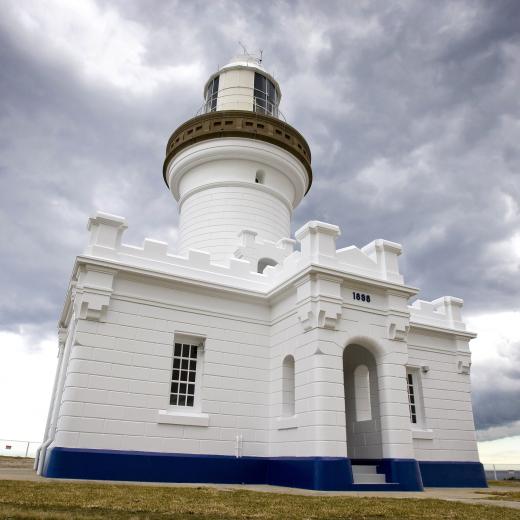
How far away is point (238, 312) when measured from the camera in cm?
1321

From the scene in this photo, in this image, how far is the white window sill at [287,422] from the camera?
447 inches

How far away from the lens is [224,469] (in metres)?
11.6

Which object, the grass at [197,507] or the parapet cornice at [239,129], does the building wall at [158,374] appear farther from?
the parapet cornice at [239,129]

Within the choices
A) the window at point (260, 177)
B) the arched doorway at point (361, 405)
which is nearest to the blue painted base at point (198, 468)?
the arched doorway at point (361, 405)

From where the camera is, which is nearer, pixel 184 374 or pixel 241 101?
pixel 184 374

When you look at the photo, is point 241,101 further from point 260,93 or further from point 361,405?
point 361,405

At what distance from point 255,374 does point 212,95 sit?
42.5 ft

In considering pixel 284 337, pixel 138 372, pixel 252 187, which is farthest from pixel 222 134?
pixel 138 372

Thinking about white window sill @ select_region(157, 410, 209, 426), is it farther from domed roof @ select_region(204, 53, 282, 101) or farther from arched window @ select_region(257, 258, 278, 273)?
domed roof @ select_region(204, 53, 282, 101)

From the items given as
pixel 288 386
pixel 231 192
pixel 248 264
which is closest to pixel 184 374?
pixel 288 386

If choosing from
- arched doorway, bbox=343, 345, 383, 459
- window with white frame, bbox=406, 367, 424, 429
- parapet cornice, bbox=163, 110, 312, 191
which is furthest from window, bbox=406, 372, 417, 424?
parapet cornice, bbox=163, 110, 312, 191

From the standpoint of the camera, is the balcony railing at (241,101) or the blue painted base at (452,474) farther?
the balcony railing at (241,101)

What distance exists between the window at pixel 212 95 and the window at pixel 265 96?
1735mm

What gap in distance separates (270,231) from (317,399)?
7924 mm
